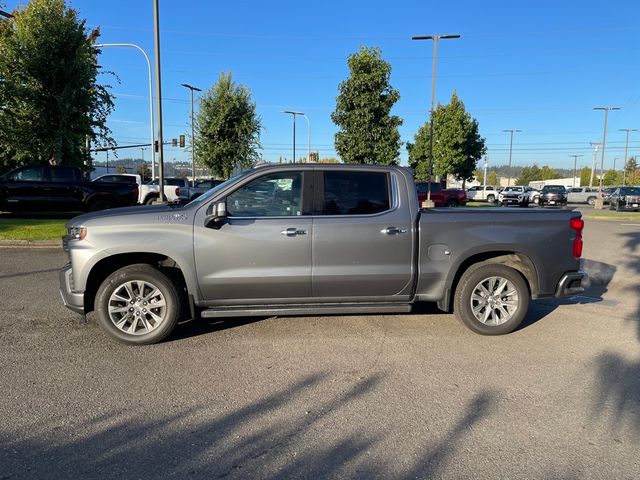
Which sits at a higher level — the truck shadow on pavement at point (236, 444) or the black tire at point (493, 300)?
the black tire at point (493, 300)

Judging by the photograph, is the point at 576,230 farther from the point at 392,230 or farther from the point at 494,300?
the point at 392,230

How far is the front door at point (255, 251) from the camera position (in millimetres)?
4887

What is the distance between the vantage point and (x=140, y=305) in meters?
4.93

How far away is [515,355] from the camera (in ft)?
15.8

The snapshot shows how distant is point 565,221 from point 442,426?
3.13 m

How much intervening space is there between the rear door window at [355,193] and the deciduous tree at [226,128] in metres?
27.0

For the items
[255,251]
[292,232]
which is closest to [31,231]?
[255,251]

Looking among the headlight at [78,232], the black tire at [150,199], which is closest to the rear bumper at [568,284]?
the headlight at [78,232]

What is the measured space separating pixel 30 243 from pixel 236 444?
1043 cm

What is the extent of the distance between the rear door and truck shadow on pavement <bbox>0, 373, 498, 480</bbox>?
1.51 m

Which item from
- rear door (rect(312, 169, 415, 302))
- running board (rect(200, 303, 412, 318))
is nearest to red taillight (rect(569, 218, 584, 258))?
rear door (rect(312, 169, 415, 302))

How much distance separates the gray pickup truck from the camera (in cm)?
487

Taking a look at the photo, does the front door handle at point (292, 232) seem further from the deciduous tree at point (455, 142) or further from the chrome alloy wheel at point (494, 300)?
the deciduous tree at point (455, 142)

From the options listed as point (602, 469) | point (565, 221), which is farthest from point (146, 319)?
point (565, 221)
